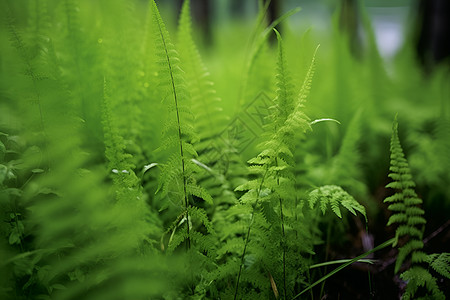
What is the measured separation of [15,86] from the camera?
0.72 metres

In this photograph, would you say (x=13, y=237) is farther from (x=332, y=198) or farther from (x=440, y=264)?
(x=440, y=264)

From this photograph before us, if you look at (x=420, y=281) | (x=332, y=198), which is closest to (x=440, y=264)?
(x=420, y=281)

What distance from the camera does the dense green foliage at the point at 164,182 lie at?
585 mm

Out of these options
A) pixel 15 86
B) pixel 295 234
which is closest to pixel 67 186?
pixel 15 86

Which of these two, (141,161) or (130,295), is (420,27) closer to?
(141,161)

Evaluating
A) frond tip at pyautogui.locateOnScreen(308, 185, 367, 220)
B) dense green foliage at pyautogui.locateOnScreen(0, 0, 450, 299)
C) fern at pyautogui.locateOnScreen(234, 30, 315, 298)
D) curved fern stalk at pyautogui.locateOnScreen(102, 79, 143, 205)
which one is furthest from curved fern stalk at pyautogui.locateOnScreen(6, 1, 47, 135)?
frond tip at pyautogui.locateOnScreen(308, 185, 367, 220)

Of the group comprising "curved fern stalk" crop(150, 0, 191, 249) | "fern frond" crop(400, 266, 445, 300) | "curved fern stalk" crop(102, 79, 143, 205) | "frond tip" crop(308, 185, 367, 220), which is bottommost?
"fern frond" crop(400, 266, 445, 300)

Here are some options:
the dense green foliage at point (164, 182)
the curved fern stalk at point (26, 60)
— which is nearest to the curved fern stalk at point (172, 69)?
the dense green foliage at point (164, 182)

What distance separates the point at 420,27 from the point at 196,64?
2340mm

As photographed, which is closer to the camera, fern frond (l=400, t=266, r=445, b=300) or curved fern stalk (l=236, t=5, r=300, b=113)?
fern frond (l=400, t=266, r=445, b=300)

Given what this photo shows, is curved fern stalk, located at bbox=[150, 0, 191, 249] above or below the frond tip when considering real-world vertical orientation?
above

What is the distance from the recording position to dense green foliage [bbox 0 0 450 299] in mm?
585

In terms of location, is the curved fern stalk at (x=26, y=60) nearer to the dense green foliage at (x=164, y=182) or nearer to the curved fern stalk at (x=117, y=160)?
the dense green foliage at (x=164, y=182)

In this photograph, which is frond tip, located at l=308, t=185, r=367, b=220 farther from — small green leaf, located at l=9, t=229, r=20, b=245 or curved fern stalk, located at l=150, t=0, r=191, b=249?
small green leaf, located at l=9, t=229, r=20, b=245
